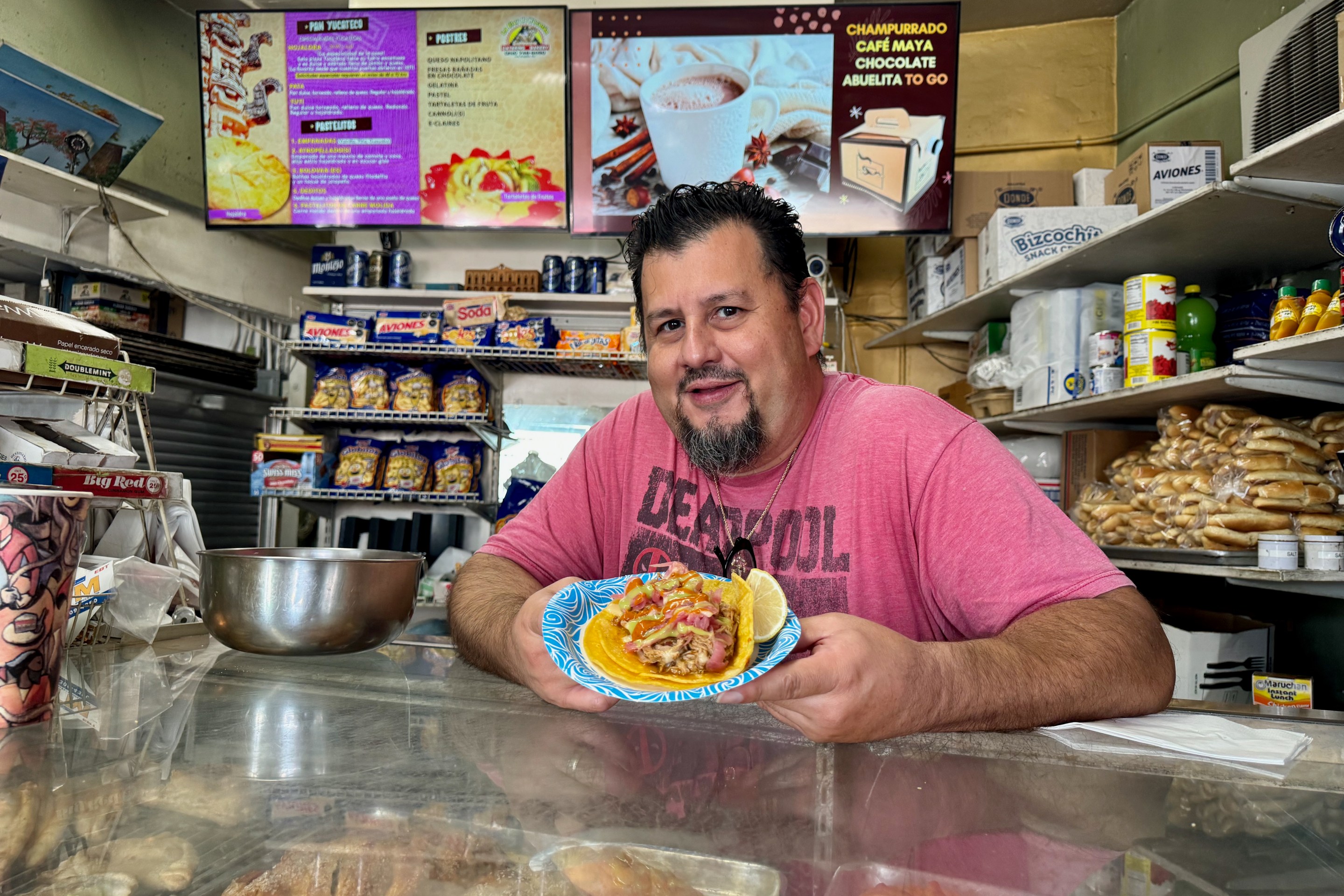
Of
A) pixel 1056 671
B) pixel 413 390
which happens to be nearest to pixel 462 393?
pixel 413 390

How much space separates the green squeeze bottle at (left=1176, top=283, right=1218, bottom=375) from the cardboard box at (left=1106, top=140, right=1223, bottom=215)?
0.45m

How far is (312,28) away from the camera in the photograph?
3.80 meters

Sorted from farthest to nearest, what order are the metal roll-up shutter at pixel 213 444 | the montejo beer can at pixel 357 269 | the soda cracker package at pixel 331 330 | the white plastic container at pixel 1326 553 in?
the metal roll-up shutter at pixel 213 444 → the montejo beer can at pixel 357 269 → the soda cracker package at pixel 331 330 → the white plastic container at pixel 1326 553

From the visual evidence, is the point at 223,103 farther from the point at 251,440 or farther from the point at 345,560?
the point at 345,560

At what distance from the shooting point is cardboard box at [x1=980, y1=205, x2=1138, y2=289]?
302 cm

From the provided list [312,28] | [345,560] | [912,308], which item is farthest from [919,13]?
[345,560]

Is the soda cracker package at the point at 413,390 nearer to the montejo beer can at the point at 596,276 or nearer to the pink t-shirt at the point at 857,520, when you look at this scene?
the montejo beer can at the point at 596,276

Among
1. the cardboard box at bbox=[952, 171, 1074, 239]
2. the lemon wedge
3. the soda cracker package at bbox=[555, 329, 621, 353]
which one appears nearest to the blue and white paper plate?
the lemon wedge

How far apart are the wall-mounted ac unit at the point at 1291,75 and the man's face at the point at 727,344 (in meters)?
1.55

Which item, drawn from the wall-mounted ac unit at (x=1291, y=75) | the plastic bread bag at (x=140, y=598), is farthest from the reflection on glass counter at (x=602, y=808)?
the wall-mounted ac unit at (x=1291, y=75)

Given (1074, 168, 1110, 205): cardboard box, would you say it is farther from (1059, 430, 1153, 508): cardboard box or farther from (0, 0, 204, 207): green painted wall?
(0, 0, 204, 207): green painted wall

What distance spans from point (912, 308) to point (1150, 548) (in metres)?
2.01

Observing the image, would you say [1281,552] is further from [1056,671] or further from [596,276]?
[596,276]

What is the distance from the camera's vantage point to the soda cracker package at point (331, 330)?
145 inches
